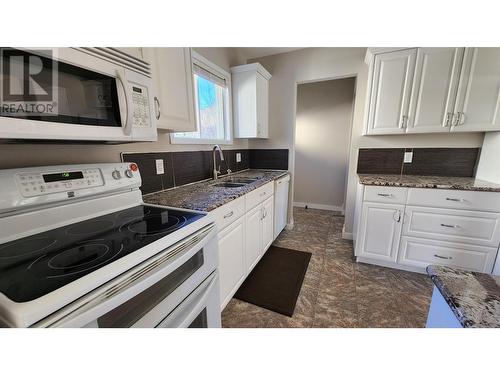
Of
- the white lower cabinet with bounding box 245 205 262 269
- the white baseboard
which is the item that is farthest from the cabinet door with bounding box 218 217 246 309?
the white baseboard

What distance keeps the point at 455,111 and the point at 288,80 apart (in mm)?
1821

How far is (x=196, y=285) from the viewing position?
0.92m

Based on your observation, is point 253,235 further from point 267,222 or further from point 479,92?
point 479,92

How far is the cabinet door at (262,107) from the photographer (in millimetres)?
2543

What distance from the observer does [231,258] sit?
1502 millimetres

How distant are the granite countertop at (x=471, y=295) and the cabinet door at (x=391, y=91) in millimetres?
1951

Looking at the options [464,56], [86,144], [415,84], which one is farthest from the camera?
[415,84]

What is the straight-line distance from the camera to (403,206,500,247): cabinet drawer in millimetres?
1713

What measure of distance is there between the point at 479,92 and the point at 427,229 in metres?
1.32

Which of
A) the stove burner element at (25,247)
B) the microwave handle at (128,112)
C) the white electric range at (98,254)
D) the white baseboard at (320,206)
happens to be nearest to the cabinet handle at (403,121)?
the white baseboard at (320,206)

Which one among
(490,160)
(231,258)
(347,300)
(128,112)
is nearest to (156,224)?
(128,112)
